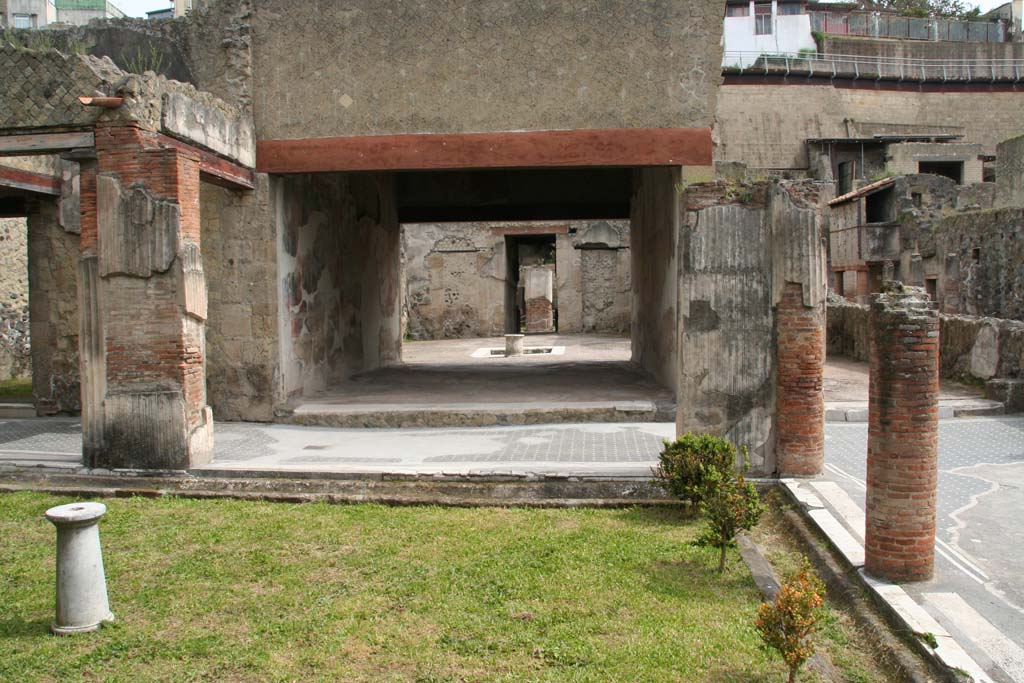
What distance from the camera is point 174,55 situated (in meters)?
9.60

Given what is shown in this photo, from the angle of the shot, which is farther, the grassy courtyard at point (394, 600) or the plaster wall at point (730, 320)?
the plaster wall at point (730, 320)

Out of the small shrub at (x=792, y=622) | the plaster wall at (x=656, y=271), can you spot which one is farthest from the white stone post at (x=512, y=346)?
the small shrub at (x=792, y=622)

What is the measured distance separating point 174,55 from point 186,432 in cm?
491

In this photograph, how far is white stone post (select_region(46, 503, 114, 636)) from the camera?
13.6ft

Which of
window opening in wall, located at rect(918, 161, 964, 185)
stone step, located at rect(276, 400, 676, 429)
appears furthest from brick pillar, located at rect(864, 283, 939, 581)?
window opening in wall, located at rect(918, 161, 964, 185)

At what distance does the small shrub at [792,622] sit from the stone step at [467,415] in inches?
232

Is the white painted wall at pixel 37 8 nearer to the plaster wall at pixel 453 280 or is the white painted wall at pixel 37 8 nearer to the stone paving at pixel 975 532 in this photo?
the plaster wall at pixel 453 280

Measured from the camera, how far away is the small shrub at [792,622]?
348 centimetres

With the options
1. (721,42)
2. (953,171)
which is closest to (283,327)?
(721,42)

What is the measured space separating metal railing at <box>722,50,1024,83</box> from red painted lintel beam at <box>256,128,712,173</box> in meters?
28.2

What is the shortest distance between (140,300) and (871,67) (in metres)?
39.2

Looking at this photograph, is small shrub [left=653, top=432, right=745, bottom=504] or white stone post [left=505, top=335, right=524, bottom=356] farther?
white stone post [left=505, top=335, right=524, bottom=356]

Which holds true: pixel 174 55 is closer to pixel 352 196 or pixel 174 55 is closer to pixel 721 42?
pixel 352 196

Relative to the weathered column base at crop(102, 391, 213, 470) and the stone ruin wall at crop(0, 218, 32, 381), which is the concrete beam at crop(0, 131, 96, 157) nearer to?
the weathered column base at crop(102, 391, 213, 470)
